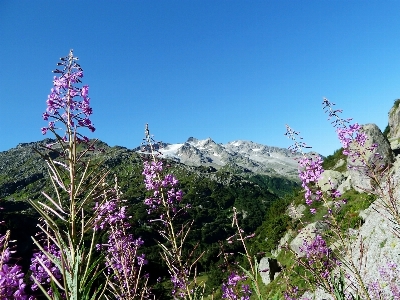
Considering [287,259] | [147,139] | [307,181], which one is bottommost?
[287,259]

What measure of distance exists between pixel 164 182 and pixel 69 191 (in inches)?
184

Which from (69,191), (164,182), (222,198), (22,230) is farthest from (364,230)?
(222,198)

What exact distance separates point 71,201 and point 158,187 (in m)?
4.67

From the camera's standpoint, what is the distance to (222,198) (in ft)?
634

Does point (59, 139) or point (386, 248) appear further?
point (386, 248)

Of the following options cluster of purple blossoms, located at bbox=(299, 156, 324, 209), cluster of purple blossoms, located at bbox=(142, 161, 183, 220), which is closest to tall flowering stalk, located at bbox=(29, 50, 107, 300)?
cluster of purple blossoms, located at bbox=(142, 161, 183, 220)

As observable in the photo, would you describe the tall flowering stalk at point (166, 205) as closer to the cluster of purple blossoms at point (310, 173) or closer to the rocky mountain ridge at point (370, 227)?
the rocky mountain ridge at point (370, 227)

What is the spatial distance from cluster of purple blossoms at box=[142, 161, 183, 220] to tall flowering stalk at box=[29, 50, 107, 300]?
349 centimetres

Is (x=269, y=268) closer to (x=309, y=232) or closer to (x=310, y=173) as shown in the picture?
(x=309, y=232)

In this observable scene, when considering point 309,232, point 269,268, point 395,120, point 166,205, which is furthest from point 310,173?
point 395,120

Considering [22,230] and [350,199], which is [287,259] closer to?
[350,199]

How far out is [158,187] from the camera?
22.3ft

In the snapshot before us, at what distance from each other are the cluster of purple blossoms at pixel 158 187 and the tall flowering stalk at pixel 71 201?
11.5 feet

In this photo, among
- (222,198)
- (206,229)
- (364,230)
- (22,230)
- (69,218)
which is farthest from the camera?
(222,198)
